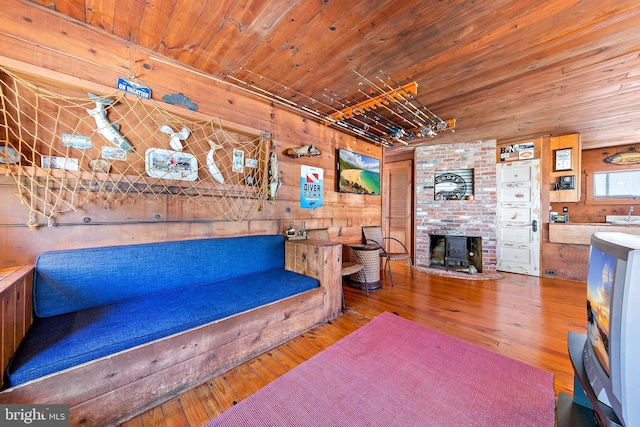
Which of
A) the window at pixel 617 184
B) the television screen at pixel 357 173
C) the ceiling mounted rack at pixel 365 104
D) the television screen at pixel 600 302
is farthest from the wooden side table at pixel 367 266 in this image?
the window at pixel 617 184

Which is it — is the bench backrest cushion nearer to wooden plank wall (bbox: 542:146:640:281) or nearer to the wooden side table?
the wooden side table

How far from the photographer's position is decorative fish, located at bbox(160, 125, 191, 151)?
6.70ft

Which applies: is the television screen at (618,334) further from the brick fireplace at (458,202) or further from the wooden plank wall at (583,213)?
the wooden plank wall at (583,213)

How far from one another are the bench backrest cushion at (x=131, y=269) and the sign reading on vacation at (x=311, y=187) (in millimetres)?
988

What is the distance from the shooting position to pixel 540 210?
163 inches

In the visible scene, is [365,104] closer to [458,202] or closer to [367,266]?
[367,266]

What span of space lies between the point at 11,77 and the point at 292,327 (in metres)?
2.61

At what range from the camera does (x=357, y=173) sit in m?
3.95

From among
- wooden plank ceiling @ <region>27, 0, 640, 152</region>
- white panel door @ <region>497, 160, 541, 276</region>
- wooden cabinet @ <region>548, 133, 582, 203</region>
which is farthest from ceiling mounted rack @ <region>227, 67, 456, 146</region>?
wooden cabinet @ <region>548, 133, 582, 203</region>

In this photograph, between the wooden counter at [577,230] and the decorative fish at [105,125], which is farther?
the wooden counter at [577,230]

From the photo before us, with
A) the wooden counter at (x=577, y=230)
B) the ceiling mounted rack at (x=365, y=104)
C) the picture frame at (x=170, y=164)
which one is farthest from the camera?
the wooden counter at (x=577, y=230)

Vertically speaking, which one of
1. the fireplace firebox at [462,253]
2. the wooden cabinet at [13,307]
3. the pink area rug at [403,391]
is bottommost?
the pink area rug at [403,391]

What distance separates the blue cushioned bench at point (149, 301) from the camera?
1168 millimetres

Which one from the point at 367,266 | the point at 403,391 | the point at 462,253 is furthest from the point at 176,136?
the point at 462,253
